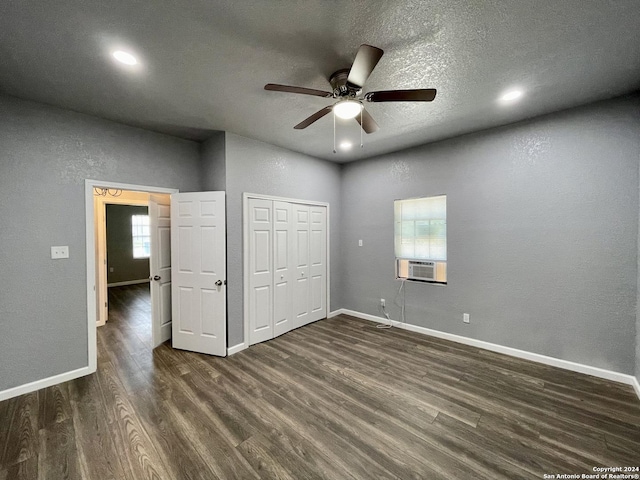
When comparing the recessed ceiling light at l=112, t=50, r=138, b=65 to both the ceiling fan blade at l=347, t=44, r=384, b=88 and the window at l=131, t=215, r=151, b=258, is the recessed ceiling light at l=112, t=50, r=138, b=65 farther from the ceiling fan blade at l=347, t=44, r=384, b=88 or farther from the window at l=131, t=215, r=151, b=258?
the window at l=131, t=215, r=151, b=258

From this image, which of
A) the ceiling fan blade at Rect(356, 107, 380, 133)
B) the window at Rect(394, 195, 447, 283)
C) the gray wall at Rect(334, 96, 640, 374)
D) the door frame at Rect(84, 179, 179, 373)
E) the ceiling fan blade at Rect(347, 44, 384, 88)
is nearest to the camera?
the ceiling fan blade at Rect(347, 44, 384, 88)

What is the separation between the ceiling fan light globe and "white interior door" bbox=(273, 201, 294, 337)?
1.98 metres

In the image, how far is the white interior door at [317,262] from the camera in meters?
4.47

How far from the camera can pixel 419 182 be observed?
3.96m

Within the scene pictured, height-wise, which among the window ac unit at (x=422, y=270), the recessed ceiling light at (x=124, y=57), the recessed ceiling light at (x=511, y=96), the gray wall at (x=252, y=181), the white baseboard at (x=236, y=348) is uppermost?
the recessed ceiling light at (x=511, y=96)

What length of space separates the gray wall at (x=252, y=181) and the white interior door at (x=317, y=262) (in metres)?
0.33

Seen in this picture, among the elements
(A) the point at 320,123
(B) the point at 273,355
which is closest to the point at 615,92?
(A) the point at 320,123

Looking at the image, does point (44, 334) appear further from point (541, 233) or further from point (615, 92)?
point (615, 92)

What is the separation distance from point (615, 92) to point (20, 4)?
4.64 meters

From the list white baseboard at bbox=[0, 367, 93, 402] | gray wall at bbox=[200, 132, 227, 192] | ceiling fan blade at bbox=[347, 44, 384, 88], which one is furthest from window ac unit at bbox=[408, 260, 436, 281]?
white baseboard at bbox=[0, 367, 93, 402]

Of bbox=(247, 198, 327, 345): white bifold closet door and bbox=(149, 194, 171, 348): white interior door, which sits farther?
bbox=(247, 198, 327, 345): white bifold closet door

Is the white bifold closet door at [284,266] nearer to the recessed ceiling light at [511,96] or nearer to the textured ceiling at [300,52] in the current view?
the textured ceiling at [300,52]

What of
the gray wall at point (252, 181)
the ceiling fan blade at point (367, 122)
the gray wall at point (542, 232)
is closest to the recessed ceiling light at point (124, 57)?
the gray wall at point (252, 181)

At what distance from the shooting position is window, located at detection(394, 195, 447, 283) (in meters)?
3.81
